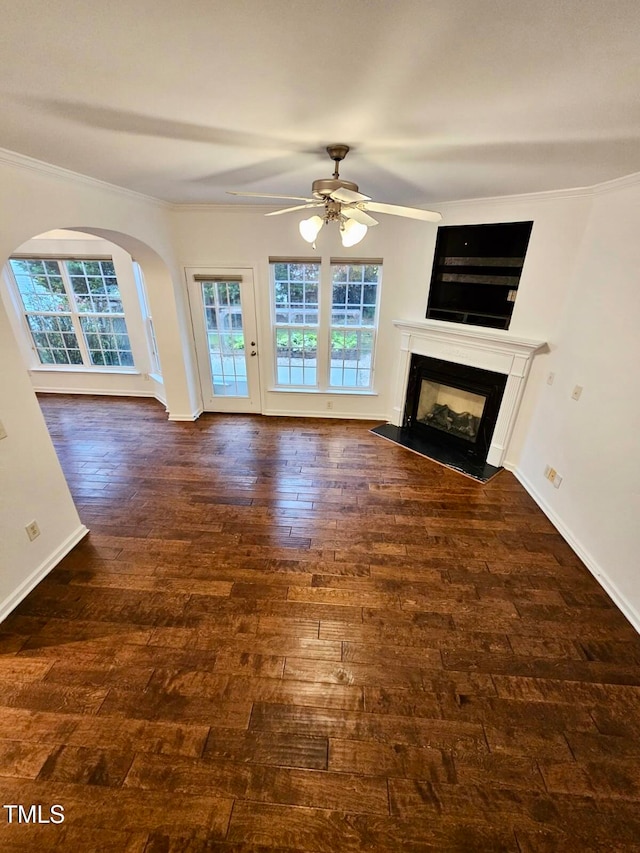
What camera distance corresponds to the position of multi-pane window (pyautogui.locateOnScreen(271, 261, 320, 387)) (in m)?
4.16

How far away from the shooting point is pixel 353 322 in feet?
14.1

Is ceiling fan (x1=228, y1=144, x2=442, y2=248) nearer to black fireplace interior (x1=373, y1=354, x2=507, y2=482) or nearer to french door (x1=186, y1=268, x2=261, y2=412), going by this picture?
black fireplace interior (x1=373, y1=354, x2=507, y2=482)

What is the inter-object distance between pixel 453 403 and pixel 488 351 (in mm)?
779

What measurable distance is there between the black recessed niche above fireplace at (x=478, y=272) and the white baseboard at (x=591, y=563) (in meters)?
1.68

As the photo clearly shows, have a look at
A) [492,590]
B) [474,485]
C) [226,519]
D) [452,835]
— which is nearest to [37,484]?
[226,519]

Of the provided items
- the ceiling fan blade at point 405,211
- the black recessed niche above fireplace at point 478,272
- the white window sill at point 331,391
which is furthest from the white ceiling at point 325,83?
the white window sill at point 331,391

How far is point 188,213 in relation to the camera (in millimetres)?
3898

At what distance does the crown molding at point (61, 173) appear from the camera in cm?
201

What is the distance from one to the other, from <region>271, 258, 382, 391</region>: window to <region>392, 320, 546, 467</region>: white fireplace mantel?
0.51m

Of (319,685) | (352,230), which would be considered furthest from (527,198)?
(319,685)

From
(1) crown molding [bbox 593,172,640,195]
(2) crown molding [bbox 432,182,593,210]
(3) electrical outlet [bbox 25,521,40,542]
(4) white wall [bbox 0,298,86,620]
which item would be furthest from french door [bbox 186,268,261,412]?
(1) crown molding [bbox 593,172,640,195]

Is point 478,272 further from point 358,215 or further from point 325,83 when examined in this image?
point 325,83

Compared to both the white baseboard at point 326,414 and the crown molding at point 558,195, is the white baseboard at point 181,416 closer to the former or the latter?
the white baseboard at point 326,414

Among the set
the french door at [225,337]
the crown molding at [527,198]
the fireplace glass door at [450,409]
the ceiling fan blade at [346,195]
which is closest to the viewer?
the ceiling fan blade at [346,195]
